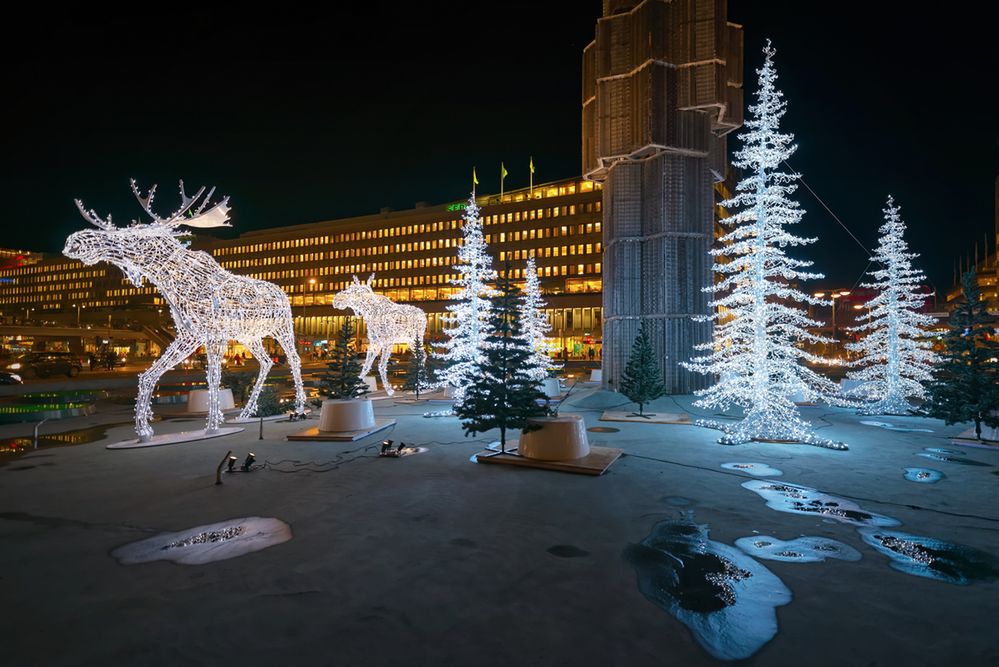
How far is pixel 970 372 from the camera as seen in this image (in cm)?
1185

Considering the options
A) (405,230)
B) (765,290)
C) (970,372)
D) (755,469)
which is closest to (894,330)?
(970,372)

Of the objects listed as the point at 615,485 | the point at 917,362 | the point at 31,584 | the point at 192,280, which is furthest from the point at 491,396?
the point at 917,362

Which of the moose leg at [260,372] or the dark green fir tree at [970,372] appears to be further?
the moose leg at [260,372]

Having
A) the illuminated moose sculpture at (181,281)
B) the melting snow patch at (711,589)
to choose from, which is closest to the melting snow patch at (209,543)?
the melting snow patch at (711,589)

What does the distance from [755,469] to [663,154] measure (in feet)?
66.1

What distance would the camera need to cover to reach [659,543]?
546cm

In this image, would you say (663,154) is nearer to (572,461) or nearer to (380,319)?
(380,319)

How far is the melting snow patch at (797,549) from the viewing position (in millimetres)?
5090

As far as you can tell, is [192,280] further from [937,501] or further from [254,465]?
[937,501]

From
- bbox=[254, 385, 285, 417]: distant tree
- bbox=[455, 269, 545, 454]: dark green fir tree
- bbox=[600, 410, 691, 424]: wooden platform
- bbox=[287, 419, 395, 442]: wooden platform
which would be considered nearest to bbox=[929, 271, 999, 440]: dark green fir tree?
bbox=[600, 410, 691, 424]: wooden platform

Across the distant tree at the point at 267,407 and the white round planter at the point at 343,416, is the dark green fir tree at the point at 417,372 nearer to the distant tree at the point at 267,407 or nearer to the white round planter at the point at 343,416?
the distant tree at the point at 267,407

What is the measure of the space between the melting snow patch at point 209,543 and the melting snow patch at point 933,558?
6.78 metres

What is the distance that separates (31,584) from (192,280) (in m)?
8.74

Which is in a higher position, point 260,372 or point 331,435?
point 260,372
